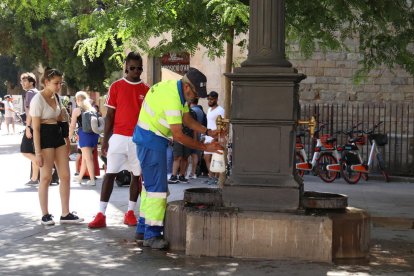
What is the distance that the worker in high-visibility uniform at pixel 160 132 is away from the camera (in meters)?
7.09

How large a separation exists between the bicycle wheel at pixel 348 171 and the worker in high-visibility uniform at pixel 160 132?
9127mm

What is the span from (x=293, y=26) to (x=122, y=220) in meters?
3.37

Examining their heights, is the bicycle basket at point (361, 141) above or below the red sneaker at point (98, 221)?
above

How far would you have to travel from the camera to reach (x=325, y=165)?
1628 centimetres

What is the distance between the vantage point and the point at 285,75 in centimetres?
702

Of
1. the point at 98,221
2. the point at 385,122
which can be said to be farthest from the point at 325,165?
the point at 98,221

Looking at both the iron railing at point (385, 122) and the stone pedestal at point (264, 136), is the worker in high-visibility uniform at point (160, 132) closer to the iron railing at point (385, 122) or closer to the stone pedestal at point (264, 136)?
the stone pedestal at point (264, 136)

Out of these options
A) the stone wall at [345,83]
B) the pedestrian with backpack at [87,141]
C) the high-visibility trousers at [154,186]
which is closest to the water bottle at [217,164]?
the high-visibility trousers at [154,186]

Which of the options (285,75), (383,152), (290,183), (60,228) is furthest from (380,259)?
(383,152)

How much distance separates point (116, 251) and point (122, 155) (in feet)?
5.12

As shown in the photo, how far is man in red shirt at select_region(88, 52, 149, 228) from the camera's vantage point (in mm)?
8477

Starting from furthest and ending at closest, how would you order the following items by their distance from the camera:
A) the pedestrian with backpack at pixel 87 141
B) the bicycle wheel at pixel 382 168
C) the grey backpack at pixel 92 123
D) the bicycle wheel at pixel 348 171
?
the bicycle wheel at pixel 382 168 → the bicycle wheel at pixel 348 171 → the pedestrian with backpack at pixel 87 141 → the grey backpack at pixel 92 123

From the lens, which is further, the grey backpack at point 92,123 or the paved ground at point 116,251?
the grey backpack at point 92,123

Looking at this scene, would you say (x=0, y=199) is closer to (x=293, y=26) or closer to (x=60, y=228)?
(x=60, y=228)
